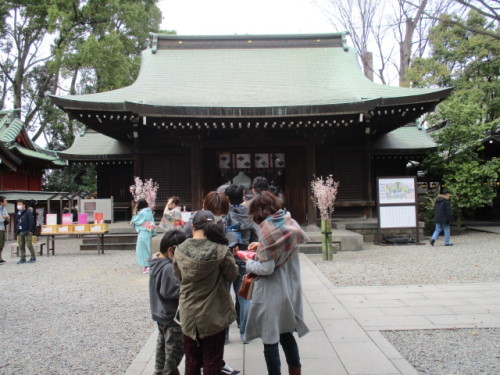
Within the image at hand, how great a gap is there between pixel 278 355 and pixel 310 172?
9008mm

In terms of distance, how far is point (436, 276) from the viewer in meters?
6.48

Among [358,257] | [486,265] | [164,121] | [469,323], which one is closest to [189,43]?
[164,121]

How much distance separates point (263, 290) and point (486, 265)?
661 cm

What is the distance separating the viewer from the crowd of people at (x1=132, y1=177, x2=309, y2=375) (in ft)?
7.98

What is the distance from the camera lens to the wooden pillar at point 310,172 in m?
11.3

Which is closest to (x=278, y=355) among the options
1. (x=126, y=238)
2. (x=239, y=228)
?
(x=239, y=228)

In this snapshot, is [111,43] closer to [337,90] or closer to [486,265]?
[337,90]

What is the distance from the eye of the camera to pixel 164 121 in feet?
34.2

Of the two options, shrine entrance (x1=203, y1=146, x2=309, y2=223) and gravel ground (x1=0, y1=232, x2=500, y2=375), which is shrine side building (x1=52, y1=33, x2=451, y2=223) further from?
gravel ground (x1=0, y1=232, x2=500, y2=375)

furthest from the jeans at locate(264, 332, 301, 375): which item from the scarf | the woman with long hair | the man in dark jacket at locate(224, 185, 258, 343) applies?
the woman with long hair

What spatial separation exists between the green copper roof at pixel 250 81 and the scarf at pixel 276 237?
7.81 meters

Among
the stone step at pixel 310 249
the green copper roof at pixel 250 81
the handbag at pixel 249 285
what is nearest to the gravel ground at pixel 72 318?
the handbag at pixel 249 285

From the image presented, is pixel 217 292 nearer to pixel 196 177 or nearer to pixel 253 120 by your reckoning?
pixel 253 120

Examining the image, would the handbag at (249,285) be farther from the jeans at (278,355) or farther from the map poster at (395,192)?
the map poster at (395,192)
